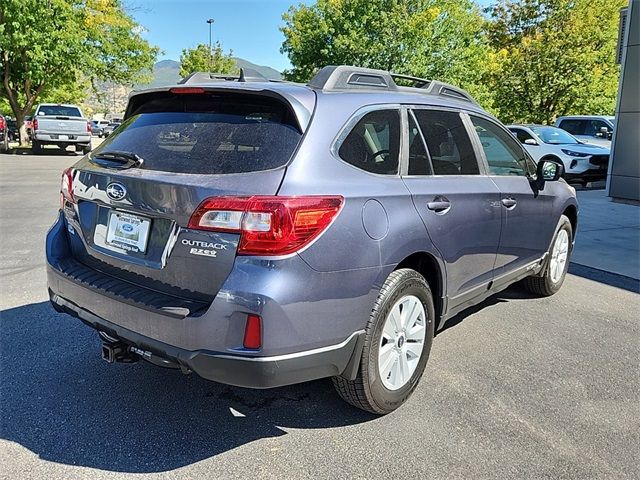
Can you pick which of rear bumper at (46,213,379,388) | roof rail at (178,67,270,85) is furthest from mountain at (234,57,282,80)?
rear bumper at (46,213,379,388)

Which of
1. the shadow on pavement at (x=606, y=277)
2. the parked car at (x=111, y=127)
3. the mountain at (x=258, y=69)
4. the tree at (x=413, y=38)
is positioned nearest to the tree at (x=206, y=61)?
the mountain at (x=258, y=69)

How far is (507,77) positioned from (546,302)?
79.2 ft

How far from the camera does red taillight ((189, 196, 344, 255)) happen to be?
91.9 inches

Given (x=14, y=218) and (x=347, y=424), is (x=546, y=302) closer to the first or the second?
(x=347, y=424)

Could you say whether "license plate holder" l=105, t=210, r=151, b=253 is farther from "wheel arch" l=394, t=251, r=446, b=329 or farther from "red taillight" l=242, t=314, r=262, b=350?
"wheel arch" l=394, t=251, r=446, b=329

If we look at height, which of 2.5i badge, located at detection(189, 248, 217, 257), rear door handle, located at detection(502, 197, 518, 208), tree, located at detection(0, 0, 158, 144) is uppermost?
tree, located at detection(0, 0, 158, 144)

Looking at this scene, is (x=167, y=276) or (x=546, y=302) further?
(x=546, y=302)

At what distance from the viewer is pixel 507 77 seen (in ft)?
87.0

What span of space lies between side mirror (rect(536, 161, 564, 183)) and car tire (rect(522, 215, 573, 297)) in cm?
63

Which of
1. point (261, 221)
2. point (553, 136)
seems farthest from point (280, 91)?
point (553, 136)

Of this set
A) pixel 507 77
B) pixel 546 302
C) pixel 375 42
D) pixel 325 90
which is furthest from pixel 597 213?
pixel 507 77

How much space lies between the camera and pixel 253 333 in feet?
7.63

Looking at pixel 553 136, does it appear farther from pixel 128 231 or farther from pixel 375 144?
pixel 128 231

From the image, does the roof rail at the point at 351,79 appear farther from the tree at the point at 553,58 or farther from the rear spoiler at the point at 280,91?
the tree at the point at 553,58
